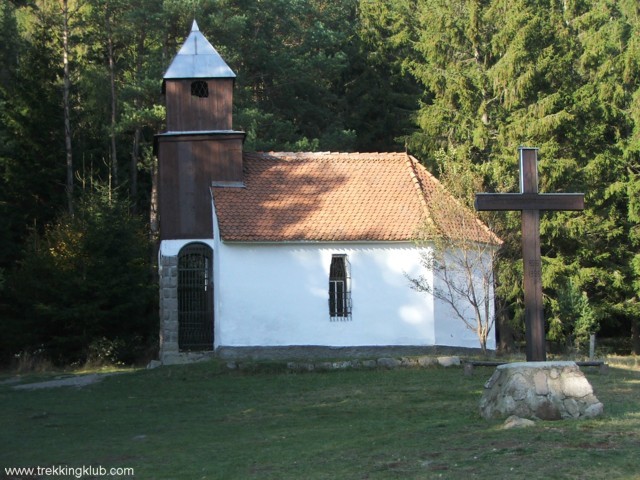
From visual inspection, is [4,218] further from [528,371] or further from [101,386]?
[528,371]

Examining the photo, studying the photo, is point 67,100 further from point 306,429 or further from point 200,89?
point 306,429

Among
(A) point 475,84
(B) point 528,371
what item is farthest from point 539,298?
(A) point 475,84

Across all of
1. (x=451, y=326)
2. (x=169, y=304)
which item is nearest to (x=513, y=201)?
(x=451, y=326)

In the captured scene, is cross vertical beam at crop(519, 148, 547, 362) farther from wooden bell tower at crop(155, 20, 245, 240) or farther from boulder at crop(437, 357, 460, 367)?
wooden bell tower at crop(155, 20, 245, 240)

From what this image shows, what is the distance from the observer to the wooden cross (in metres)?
14.2

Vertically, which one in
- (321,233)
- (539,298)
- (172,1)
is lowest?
(539,298)

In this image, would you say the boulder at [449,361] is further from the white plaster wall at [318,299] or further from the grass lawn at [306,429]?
the white plaster wall at [318,299]

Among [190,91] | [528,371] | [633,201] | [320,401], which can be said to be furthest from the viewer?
[633,201]

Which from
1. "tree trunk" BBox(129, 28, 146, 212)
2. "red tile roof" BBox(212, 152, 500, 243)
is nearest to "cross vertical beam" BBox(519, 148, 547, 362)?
"red tile roof" BBox(212, 152, 500, 243)

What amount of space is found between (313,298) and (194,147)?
557 cm

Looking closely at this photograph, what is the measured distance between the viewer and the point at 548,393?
13.0 meters

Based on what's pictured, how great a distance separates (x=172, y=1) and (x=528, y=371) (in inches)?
997

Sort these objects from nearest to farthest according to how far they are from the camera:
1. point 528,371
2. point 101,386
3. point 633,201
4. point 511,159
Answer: point 528,371 → point 101,386 → point 511,159 → point 633,201

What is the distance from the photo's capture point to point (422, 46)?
34.8 meters
